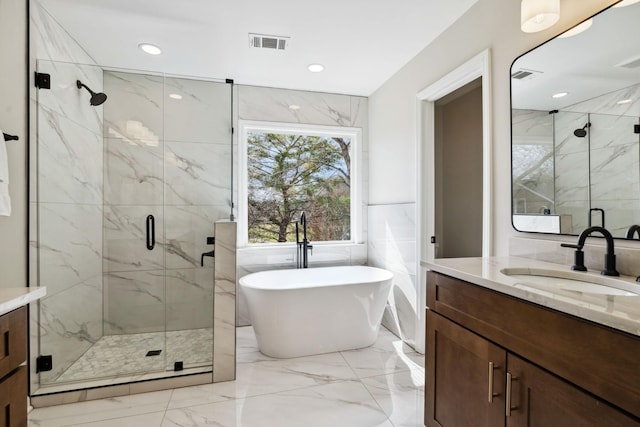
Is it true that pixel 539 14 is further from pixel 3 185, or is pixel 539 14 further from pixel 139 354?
pixel 139 354

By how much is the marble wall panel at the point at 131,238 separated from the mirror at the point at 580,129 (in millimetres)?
2485

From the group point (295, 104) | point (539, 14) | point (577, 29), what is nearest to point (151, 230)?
point (295, 104)

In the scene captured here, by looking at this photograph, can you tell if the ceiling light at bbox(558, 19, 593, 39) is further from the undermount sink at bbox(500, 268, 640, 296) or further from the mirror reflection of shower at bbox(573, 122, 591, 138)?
the undermount sink at bbox(500, 268, 640, 296)

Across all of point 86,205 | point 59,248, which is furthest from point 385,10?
point 59,248

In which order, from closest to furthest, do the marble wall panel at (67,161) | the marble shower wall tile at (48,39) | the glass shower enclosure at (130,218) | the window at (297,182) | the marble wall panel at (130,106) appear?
1. the marble shower wall tile at (48,39)
2. the marble wall panel at (67,161)
3. the glass shower enclosure at (130,218)
4. the marble wall panel at (130,106)
5. the window at (297,182)

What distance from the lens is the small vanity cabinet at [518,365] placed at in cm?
79

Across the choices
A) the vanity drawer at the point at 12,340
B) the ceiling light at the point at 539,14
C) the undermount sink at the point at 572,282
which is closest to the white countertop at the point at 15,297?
the vanity drawer at the point at 12,340

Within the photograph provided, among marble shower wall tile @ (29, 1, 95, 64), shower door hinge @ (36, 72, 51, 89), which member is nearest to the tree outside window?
marble shower wall tile @ (29, 1, 95, 64)

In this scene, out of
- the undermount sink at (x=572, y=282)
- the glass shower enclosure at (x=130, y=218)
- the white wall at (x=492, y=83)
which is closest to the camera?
the undermount sink at (x=572, y=282)

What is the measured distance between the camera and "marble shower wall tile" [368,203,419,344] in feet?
8.99

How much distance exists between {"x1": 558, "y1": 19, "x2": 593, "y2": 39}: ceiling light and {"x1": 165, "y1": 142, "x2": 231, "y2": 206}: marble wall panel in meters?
2.29

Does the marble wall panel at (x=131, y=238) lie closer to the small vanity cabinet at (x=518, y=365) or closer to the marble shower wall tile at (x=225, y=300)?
the marble shower wall tile at (x=225, y=300)

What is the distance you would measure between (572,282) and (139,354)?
2784mm

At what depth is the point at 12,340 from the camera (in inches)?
40.1
